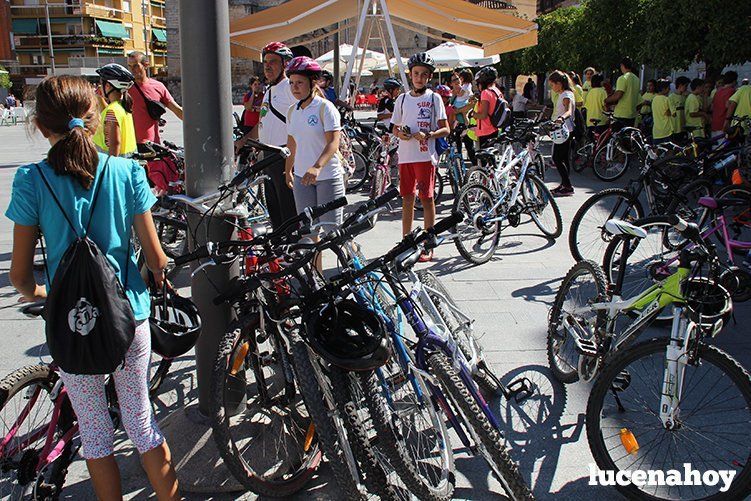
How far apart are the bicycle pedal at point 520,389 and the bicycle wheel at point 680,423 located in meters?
0.49

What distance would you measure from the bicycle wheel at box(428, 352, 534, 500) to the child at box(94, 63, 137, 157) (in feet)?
14.4

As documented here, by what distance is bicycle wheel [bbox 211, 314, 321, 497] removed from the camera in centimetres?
294

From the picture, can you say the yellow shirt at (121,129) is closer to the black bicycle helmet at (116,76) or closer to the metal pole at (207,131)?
the black bicycle helmet at (116,76)

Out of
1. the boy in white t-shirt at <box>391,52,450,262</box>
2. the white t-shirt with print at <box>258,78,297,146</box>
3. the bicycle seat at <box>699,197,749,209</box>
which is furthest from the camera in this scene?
the boy in white t-shirt at <box>391,52,450,262</box>

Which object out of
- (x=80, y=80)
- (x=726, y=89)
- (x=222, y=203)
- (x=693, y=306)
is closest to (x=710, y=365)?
(x=693, y=306)

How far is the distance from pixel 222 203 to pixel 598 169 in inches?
424

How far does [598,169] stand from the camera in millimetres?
12844

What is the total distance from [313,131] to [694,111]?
9.52m

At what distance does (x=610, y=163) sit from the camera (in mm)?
12562

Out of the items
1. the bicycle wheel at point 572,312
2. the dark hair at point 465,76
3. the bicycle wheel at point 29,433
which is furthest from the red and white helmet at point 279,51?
the dark hair at point 465,76

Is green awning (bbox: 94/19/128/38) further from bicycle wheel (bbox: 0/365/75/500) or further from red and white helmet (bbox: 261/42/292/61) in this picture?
bicycle wheel (bbox: 0/365/75/500)

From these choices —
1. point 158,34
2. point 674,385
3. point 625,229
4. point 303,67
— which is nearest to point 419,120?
point 303,67

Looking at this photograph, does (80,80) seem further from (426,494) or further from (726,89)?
(726,89)

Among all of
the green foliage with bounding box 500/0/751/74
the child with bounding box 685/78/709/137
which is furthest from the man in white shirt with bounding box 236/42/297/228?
the green foliage with bounding box 500/0/751/74
